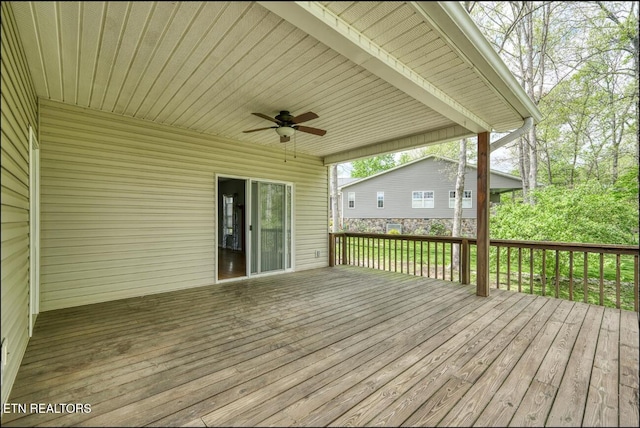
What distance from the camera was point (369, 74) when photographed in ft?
9.09

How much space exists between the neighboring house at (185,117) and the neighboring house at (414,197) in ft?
29.8

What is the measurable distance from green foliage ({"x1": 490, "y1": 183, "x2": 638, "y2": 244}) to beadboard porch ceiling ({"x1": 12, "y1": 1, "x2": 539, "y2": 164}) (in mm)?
3040

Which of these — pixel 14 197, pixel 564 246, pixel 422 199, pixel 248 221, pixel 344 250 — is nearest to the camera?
pixel 14 197

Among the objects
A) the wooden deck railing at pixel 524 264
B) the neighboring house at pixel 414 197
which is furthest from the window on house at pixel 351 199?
the wooden deck railing at pixel 524 264

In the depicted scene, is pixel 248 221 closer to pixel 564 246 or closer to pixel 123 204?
pixel 123 204

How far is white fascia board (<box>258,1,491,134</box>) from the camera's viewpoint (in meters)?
1.71

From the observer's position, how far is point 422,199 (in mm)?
13883

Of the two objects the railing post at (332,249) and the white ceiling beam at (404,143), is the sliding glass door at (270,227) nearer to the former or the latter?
the railing post at (332,249)

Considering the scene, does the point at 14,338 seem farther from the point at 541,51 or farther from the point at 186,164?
the point at 541,51

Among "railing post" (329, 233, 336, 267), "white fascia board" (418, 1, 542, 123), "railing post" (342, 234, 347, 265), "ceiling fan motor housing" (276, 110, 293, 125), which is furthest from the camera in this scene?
"railing post" (342, 234, 347, 265)

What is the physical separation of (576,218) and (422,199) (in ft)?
27.3

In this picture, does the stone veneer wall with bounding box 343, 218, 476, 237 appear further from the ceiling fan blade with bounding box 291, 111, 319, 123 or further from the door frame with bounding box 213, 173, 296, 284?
the ceiling fan blade with bounding box 291, 111, 319, 123

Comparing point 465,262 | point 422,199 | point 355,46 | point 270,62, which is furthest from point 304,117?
point 422,199

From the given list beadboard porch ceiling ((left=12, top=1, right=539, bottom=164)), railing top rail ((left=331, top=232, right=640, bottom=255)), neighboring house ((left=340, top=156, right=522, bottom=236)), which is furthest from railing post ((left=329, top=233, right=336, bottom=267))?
neighboring house ((left=340, top=156, right=522, bottom=236))
